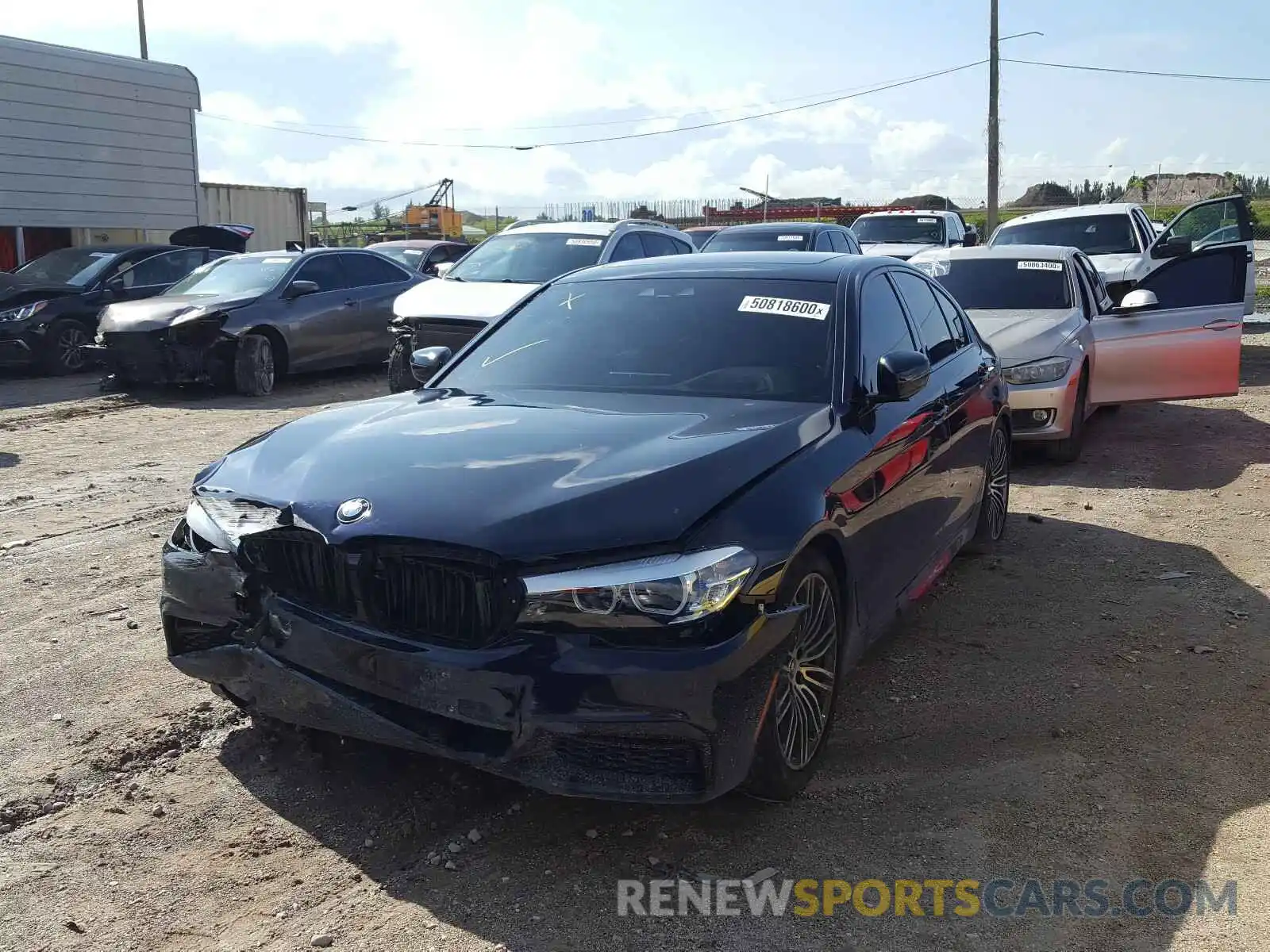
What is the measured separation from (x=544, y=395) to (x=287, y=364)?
923cm

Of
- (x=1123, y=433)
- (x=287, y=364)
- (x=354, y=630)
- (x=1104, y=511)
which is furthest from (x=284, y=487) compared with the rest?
(x=287, y=364)

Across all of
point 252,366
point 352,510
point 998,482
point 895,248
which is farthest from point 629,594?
point 895,248

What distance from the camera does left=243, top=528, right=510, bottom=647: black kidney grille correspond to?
301 centimetres

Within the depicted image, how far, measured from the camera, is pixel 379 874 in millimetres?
3117

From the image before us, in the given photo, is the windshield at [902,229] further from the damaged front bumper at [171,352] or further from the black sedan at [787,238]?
the damaged front bumper at [171,352]

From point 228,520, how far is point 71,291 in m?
12.1

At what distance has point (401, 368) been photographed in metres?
10.8

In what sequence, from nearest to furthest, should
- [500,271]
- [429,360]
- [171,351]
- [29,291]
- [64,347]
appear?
1. [429,360]
2. [500,271]
3. [171,351]
4. [29,291]
5. [64,347]

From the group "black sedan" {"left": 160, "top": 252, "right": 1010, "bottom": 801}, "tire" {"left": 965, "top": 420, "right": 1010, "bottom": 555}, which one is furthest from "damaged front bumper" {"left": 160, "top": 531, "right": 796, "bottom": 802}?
"tire" {"left": 965, "top": 420, "right": 1010, "bottom": 555}

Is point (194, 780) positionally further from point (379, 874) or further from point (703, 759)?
point (703, 759)

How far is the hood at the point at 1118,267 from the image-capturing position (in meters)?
13.1

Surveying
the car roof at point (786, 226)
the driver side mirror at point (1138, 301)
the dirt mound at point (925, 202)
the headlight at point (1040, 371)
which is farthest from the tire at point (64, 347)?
the dirt mound at point (925, 202)

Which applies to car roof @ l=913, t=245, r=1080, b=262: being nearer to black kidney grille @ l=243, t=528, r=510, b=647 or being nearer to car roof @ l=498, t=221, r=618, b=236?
car roof @ l=498, t=221, r=618, b=236

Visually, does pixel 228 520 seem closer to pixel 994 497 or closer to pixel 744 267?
pixel 744 267
